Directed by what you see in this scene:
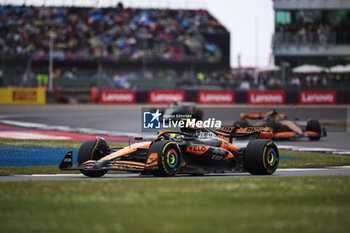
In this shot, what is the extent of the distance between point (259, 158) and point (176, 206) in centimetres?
426

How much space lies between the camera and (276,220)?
5.66 meters

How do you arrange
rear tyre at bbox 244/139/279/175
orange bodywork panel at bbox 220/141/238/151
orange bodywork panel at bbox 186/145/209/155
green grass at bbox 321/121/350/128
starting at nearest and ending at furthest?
orange bodywork panel at bbox 186/145/209/155
rear tyre at bbox 244/139/279/175
orange bodywork panel at bbox 220/141/238/151
green grass at bbox 321/121/350/128

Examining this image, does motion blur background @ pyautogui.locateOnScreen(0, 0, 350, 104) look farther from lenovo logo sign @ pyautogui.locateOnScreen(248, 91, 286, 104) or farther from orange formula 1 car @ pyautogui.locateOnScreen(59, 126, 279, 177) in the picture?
orange formula 1 car @ pyautogui.locateOnScreen(59, 126, 279, 177)

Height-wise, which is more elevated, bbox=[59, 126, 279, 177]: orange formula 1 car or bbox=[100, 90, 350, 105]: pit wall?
bbox=[100, 90, 350, 105]: pit wall

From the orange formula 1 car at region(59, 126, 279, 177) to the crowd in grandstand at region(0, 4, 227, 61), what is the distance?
39.5 meters

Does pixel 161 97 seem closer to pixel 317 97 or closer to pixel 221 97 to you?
pixel 221 97

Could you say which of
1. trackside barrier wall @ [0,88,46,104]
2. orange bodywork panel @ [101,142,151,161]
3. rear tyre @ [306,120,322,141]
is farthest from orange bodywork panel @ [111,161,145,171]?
trackside barrier wall @ [0,88,46,104]

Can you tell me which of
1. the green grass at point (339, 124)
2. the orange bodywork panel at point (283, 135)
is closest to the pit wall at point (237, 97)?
the green grass at point (339, 124)

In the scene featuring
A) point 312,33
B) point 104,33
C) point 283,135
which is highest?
point 104,33

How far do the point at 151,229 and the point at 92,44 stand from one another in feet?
155

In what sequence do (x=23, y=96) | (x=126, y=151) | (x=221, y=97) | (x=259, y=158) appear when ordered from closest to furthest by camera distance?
(x=126, y=151)
(x=259, y=158)
(x=23, y=96)
(x=221, y=97)

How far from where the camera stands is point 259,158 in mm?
10469

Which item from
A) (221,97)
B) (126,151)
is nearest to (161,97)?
(221,97)

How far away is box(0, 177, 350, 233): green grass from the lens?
536 cm
